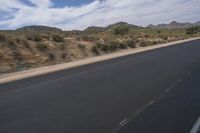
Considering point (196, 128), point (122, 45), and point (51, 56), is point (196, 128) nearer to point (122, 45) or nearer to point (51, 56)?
point (51, 56)

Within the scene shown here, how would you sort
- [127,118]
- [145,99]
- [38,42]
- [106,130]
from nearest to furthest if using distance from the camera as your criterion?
[106,130], [127,118], [145,99], [38,42]

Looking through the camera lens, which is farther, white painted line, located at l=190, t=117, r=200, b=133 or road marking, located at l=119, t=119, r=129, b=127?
road marking, located at l=119, t=119, r=129, b=127

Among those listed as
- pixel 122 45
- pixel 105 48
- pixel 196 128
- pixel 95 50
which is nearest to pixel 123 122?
pixel 196 128

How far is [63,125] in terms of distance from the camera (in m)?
7.04

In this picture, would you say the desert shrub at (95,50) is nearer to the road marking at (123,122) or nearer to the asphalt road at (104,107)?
the asphalt road at (104,107)

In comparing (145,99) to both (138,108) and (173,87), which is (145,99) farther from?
(173,87)

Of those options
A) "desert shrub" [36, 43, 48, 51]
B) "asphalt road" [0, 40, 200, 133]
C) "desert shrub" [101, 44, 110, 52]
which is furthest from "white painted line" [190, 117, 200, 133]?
"desert shrub" [101, 44, 110, 52]

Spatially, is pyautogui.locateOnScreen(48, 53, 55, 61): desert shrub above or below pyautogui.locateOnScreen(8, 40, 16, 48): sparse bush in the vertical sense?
below

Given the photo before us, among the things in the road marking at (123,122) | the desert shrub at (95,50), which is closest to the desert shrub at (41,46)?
the desert shrub at (95,50)

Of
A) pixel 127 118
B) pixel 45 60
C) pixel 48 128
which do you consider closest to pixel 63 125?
pixel 48 128

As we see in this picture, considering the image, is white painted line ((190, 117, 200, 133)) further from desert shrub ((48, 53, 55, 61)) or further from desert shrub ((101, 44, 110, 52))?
desert shrub ((101, 44, 110, 52))

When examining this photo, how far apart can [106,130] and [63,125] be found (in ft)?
3.40

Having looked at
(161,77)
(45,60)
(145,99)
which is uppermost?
(145,99)

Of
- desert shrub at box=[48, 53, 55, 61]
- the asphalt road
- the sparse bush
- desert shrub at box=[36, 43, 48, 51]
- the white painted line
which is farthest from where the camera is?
desert shrub at box=[36, 43, 48, 51]
